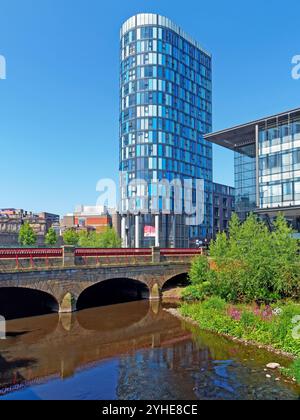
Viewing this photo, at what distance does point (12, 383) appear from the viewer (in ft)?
56.3

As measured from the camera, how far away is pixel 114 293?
44.6m

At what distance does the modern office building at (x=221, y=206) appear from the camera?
106562mm

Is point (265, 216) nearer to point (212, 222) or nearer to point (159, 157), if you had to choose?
point (159, 157)

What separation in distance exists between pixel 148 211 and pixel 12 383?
67.0m

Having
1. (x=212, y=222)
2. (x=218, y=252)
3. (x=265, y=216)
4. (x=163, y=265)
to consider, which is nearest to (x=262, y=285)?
(x=218, y=252)

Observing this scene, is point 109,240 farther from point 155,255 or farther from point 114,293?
point 155,255

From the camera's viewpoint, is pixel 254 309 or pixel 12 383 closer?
pixel 12 383

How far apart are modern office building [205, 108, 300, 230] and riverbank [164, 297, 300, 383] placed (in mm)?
27213

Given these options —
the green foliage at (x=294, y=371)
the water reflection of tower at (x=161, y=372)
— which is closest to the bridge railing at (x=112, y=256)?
the water reflection of tower at (x=161, y=372)

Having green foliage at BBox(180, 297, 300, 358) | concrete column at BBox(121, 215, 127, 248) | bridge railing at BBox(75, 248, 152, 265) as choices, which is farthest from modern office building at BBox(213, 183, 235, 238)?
green foliage at BBox(180, 297, 300, 358)

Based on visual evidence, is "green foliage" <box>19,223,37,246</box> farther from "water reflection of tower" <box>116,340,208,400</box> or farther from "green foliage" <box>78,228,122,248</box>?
"water reflection of tower" <box>116,340,208,400</box>

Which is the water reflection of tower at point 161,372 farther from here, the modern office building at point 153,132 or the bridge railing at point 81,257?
the modern office building at point 153,132

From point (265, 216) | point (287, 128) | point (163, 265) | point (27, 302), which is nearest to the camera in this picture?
point (27, 302)
